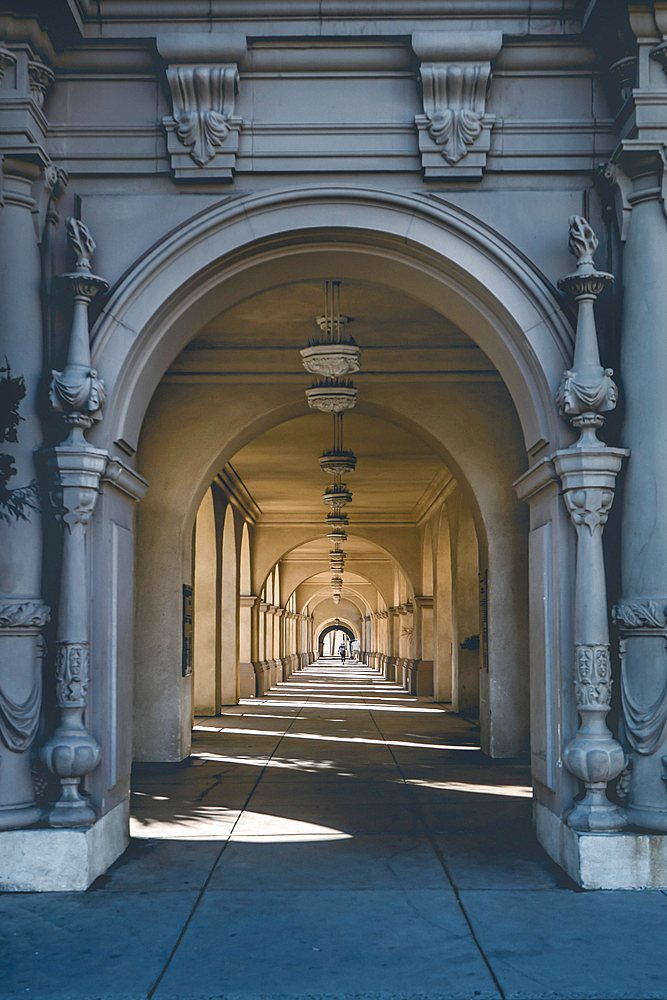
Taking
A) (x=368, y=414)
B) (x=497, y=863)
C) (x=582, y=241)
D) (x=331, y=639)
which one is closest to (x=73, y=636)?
(x=497, y=863)

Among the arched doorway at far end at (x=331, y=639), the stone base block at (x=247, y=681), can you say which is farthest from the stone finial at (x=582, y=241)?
the arched doorway at far end at (x=331, y=639)

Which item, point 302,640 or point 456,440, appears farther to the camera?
point 302,640

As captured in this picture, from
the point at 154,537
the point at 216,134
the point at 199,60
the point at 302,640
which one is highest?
the point at 199,60

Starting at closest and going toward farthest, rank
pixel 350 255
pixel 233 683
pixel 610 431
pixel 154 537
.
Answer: pixel 610 431, pixel 350 255, pixel 154 537, pixel 233 683

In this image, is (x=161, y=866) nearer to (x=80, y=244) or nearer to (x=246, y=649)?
(x=80, y=244)

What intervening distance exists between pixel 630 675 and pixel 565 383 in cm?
183

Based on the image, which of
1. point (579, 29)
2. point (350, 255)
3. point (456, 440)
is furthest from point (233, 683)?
point (579, 29)

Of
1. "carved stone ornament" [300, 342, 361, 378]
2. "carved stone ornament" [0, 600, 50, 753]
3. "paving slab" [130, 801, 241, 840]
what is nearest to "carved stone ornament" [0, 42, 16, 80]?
"carved stone ornament" [0, 600, 50, 753]

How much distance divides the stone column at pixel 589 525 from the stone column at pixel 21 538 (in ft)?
10.6

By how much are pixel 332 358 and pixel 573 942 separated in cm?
575

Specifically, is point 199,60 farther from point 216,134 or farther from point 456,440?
point 456,440

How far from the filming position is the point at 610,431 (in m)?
6.26

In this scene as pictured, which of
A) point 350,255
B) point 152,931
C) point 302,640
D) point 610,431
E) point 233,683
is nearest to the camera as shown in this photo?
point 152,931

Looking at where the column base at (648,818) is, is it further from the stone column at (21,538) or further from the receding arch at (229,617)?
the receding arch at (229,617)
